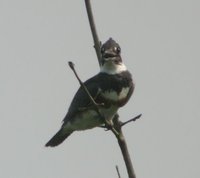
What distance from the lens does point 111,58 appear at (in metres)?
8.08

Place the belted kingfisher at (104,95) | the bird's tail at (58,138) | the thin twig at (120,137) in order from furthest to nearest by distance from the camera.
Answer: the bird's tail at (58,138) < the belted kingfisher at (104,95) < the thin twig at (120,137)

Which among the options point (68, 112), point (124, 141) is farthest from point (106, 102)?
point (124, 141)

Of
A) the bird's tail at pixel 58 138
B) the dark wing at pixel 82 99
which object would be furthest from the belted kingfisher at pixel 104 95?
the bird's tail at pixel 58 138

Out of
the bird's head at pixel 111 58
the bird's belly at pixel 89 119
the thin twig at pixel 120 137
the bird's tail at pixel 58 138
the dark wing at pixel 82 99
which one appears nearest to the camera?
the thin twig at pixel 120 137

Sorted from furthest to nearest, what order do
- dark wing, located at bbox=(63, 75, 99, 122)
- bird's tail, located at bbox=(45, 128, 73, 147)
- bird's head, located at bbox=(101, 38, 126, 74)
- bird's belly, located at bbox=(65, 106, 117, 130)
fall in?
1. bird's tail, located at bbox=(45, 128, 73, 147)
2. dark wing, located at bbox=(63, 75, 99, 122)
3. bird's belly, located at bbox=(65, 106, 117, 130)
4. bird's head, located at bbox=(101, 38, 126, 74)

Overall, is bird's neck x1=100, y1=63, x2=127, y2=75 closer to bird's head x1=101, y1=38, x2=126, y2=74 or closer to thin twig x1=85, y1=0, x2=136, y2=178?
bird's head x1=101, y1=38, x2=126, y2=74

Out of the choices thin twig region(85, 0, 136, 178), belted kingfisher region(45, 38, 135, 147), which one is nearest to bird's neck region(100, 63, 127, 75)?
belted kingfisher region(45, 38, 135, 147)

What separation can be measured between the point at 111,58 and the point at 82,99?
0.85 m

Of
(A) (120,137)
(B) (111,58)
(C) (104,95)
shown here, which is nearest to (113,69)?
(C) (104,95)

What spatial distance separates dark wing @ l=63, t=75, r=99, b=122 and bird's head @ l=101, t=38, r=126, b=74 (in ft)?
0.79

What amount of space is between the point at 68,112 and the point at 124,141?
10.2 ft

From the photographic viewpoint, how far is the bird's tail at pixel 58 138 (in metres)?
9.32

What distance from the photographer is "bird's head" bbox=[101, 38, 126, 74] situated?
7.71 m

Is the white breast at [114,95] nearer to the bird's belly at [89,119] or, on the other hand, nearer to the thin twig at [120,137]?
the bird's belly at [89,119]
